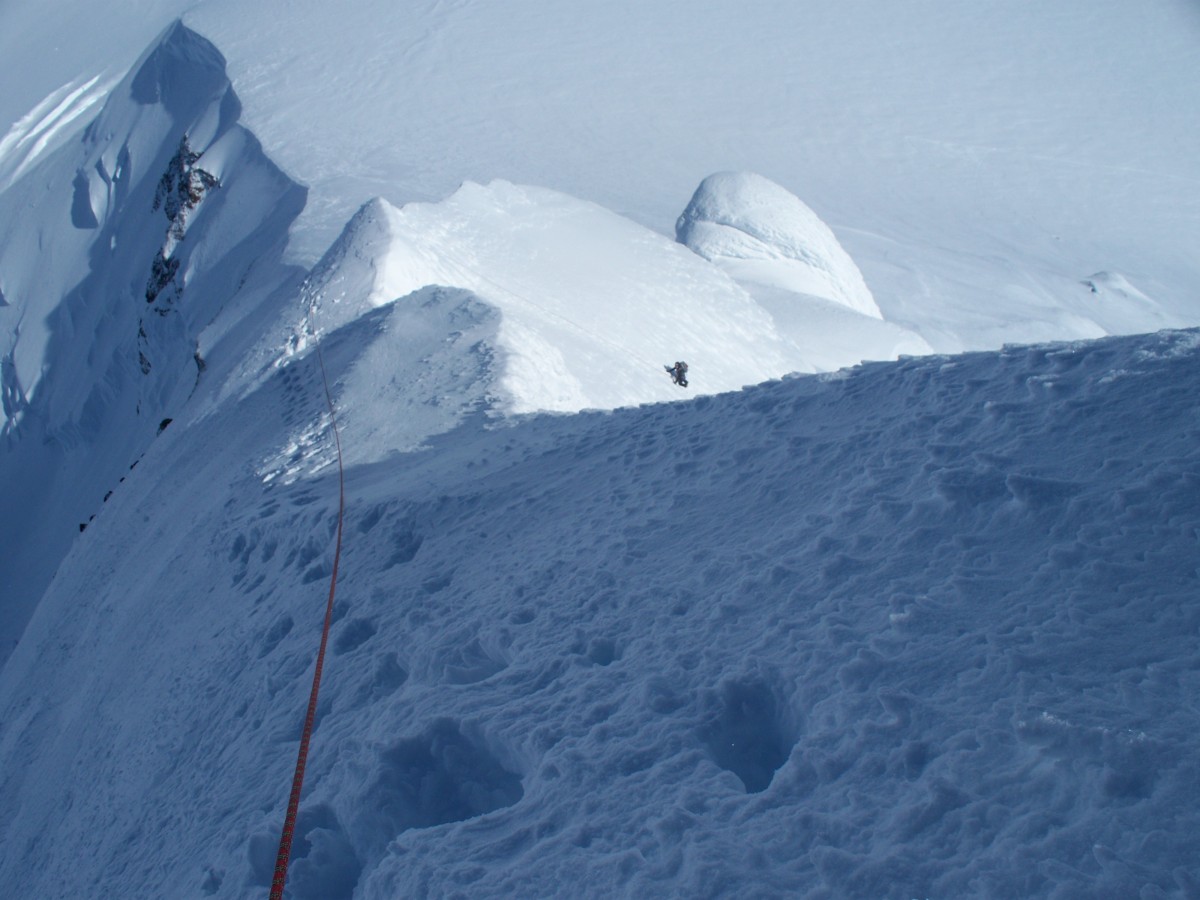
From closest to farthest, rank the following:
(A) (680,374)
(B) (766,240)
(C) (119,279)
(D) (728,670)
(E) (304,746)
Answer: (D) (728,670)
(E) (304,746)
(A) (680,374)
(B) (766,240)
(C) (119,279)

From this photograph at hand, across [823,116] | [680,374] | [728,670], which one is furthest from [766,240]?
[823,116]

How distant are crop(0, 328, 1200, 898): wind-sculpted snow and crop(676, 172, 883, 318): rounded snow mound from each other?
51.5ft

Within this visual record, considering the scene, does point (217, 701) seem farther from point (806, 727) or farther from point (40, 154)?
point (40, 154)

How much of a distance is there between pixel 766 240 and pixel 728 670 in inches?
767

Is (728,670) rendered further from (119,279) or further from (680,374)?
(119,279)

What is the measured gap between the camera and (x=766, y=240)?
21.8 m

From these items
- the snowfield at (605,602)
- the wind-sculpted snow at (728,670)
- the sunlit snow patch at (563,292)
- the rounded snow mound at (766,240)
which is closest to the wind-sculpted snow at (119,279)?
the snowfield at (605,602)

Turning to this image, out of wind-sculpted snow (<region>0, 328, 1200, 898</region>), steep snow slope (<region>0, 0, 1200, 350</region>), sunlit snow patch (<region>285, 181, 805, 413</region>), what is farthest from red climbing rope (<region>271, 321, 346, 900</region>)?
steep snow slope (<region>0, 0, 1200, 350</region>)

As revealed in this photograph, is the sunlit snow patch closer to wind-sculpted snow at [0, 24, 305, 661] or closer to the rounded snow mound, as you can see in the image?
wind-sculpted snow at [0, 24, 305, 661]

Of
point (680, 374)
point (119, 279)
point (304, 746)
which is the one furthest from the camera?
point (119, 279)

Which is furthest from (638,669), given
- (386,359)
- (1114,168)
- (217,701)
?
(1114,168)

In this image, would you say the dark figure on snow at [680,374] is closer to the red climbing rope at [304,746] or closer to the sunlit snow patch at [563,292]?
the sunlit snow patch at [563,292]

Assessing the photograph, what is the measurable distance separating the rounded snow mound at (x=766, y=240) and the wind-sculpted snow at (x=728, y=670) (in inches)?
618

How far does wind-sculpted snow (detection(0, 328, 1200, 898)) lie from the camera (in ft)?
8.71
